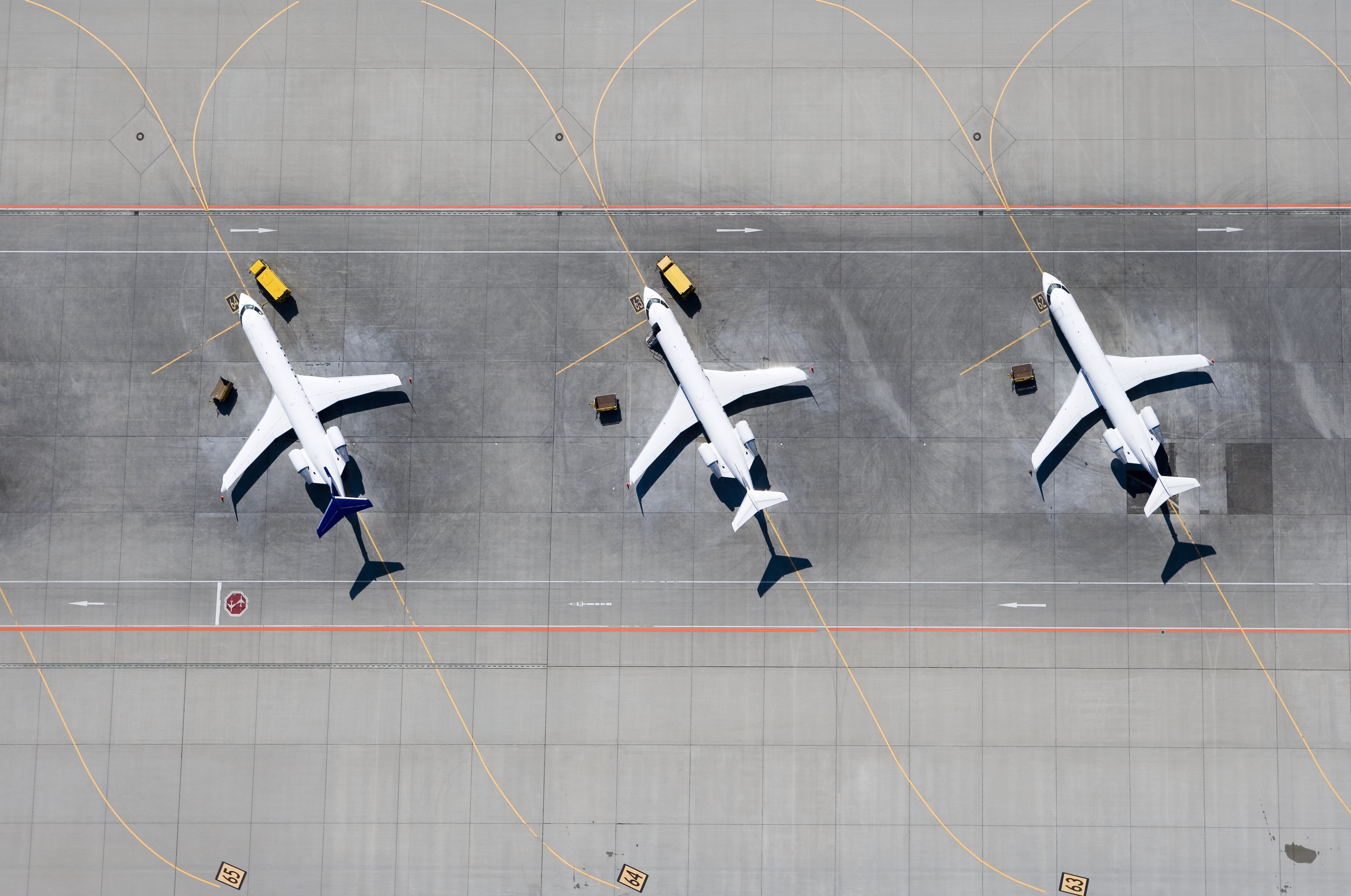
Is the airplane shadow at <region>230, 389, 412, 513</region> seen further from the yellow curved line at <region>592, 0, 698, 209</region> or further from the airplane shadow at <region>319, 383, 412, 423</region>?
the yellow curved line at <region>592, 0, 698, 209</region>

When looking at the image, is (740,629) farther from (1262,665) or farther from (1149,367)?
(1262,665)

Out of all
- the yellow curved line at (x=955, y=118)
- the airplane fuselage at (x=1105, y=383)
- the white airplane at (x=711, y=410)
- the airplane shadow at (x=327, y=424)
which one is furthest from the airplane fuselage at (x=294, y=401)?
the airplane fuselage at (x=1105, y=383)

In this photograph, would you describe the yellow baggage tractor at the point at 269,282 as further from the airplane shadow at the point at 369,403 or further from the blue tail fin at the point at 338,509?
the blue tail fin at the point at 338,509

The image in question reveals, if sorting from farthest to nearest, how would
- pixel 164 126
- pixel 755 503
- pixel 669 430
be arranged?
pixel 164 126 → pixel 669 430 → pixel 755 503

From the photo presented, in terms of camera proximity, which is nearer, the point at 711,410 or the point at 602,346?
the point at 711,410

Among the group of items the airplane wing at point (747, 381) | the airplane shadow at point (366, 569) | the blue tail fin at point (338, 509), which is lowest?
the airplane shadow at point (366, 569)

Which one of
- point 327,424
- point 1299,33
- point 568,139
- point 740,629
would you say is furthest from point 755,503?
point 1299,33

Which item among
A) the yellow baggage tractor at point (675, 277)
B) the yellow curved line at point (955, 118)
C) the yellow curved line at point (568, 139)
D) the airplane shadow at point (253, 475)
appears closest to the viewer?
the yellow baggage tractor at point (675, 277)
